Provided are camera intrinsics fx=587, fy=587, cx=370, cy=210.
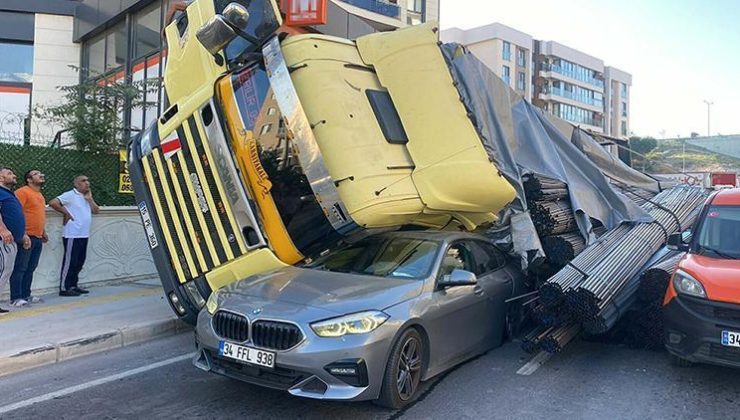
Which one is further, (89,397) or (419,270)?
(419,270)

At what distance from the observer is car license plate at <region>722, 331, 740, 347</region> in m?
4.68

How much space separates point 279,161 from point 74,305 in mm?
4048

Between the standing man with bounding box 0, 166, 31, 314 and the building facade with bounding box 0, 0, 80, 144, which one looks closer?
the standing man with bounding box 0, 166, 31, 314

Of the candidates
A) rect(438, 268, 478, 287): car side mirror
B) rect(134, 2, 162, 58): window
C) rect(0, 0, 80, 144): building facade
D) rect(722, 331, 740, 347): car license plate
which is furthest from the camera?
rect(0, 0, 80, 144): building facade

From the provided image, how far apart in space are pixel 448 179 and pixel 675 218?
156 inches

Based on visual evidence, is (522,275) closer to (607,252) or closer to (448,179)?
(607,252)

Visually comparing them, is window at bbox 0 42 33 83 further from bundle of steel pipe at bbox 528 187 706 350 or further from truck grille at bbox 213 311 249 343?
bundle of steel pipe at bbox 528 187 706 350

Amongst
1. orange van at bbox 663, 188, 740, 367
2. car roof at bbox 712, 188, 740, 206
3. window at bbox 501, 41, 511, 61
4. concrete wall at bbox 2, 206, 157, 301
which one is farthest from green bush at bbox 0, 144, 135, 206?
window at bbox 501, 41, 511, 61

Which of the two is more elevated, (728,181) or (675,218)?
(728,181)

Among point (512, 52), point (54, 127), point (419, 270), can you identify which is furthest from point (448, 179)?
point (512, 52)

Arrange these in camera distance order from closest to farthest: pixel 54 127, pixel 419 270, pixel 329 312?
pixel 329 312 < pixel 419 270 < pixel 54 127

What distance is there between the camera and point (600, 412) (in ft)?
14.7

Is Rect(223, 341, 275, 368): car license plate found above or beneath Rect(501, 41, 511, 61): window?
beneath

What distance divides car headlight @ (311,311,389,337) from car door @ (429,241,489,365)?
27.1 inches
